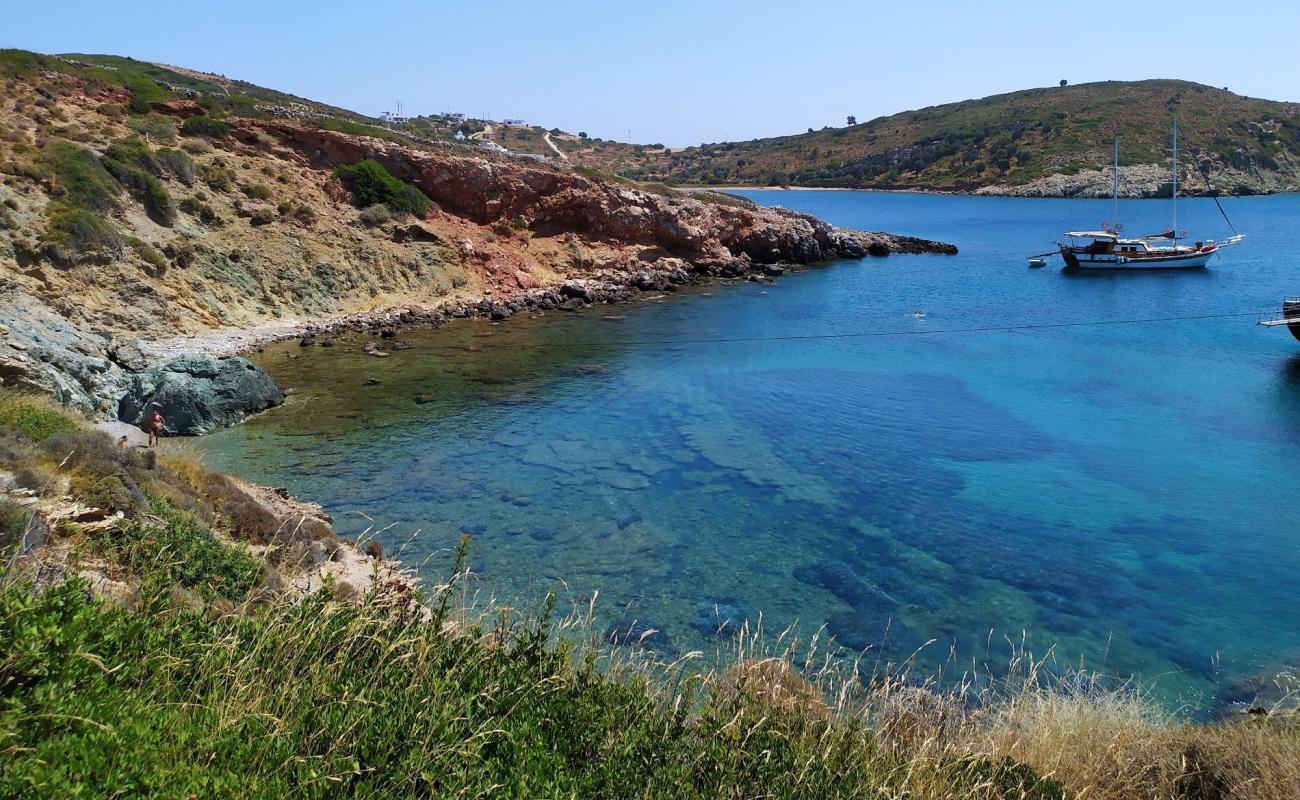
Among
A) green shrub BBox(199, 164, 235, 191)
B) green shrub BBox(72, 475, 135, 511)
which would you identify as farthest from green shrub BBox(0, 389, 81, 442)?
green shrub BBox(199, 164, 235, 191)

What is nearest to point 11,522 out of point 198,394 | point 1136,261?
point 198,394

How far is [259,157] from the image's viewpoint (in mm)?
38406

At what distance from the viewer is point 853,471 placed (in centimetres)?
1939

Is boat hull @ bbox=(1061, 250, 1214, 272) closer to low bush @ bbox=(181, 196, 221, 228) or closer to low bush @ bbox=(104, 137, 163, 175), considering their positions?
low bush @ bbox=(181, 196, 221, 228)

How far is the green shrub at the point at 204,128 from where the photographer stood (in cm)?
3722

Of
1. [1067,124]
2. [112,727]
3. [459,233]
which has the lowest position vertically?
[112,727]

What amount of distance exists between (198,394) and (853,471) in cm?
1684

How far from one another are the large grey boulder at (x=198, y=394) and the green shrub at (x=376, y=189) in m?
18.7

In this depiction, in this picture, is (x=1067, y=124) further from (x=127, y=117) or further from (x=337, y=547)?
(x=337, y=547)

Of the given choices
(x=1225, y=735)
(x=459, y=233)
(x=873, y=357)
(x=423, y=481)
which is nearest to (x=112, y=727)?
(x=1225, y=735)

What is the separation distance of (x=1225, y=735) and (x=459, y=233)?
3897 cm

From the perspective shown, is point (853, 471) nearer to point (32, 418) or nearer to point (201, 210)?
point (32, 418)

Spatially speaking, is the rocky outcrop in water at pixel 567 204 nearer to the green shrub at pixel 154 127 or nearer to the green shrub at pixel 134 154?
the green shrub at pixel 154 127

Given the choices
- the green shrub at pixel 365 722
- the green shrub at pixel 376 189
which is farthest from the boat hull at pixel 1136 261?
the green shrub at pixel 365 722
